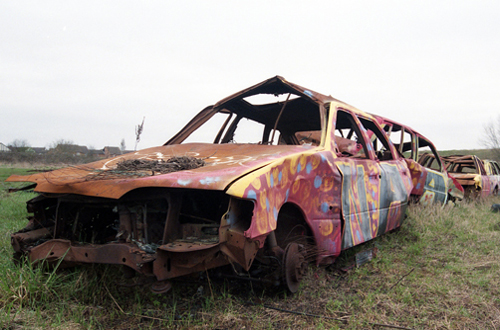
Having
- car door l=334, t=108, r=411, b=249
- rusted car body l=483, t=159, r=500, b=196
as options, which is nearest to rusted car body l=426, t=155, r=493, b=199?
rusted car body l=483, t=159, r=500, b=196

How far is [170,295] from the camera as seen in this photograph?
306 cm

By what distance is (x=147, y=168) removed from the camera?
2.82 meters

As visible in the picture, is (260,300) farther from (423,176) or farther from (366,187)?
(423,176)

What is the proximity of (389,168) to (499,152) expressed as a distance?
32754 millimetres

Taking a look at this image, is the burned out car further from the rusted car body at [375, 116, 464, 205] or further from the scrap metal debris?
the rusted car body at [375, 116, 464, 205]

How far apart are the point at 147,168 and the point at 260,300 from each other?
51.5 inches

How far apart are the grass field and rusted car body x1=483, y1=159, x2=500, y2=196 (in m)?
7.51

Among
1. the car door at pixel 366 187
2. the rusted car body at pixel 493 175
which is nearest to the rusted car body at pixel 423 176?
the car door at pixel 366 187

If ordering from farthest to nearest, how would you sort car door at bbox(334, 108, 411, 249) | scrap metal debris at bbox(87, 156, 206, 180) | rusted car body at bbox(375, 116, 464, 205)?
rusted car body at bbox(375, 116, 464, 205)
car door at bbox(334, 108, 411, 249)
scrap metal debris at bbox(87, 156, 206, 180)

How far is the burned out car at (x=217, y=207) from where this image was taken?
7.59 feet

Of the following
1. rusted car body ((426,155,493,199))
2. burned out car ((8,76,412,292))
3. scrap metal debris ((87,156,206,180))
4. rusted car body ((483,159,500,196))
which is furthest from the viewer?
rusted car body ((483,159,500,196))

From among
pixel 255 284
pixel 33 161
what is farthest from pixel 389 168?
pixel 33 161

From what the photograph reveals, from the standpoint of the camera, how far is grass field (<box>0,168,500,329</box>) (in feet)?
8.37

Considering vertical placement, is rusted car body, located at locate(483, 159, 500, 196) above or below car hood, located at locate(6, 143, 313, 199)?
below
